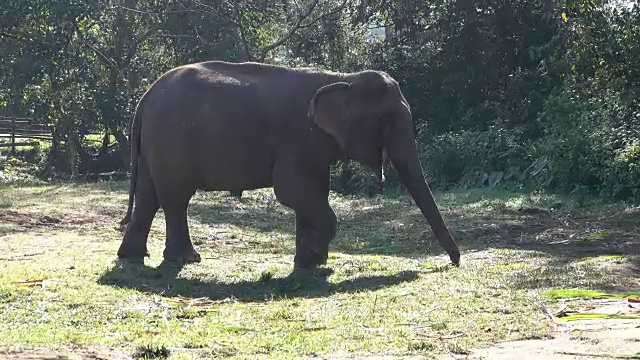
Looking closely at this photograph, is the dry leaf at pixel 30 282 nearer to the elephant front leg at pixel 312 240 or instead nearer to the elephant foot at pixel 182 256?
the elephant foot at pixel 182 256

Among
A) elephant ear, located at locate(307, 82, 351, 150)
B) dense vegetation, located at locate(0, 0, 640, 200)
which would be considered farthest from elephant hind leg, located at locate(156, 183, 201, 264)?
dense vegetation, located at locate(0, 0, 640, 200)

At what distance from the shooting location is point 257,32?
92.9ft

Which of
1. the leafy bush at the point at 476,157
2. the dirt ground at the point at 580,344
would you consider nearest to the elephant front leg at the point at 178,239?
the dirt ground at the point at 580,344

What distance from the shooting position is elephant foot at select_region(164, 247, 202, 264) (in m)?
11.2

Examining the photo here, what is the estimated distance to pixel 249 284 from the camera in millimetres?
9805

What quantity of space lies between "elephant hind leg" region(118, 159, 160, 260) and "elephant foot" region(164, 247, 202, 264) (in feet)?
1.10

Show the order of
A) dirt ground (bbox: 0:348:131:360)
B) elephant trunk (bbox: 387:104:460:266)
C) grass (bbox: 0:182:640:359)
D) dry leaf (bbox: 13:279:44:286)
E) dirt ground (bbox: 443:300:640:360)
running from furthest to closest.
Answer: elephant trunk (bbox: 387:104:460:266) < dry leaf (bbox: 13:279:44:286) < grass (bbox: 0:182:640:359) < dirt ground (bbox: 443:300:640:360) < dirt ground (bbox: 0:348:131:360)

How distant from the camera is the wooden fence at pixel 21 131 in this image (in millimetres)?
32000

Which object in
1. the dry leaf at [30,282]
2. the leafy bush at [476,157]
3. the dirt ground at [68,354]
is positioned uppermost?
the leafy bush at [476,157]

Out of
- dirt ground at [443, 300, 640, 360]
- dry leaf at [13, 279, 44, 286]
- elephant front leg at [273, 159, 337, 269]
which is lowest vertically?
dry leaf at [13, 279, 44, 286]

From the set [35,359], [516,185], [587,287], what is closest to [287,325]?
[35,359]

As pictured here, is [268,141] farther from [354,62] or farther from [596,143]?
[354,62]

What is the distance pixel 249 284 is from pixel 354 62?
18.2 metres

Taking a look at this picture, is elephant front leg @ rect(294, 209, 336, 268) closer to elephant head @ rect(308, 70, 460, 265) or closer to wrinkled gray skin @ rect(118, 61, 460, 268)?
wrinkled gray skin @ rect(118, 61, 460, 268)
